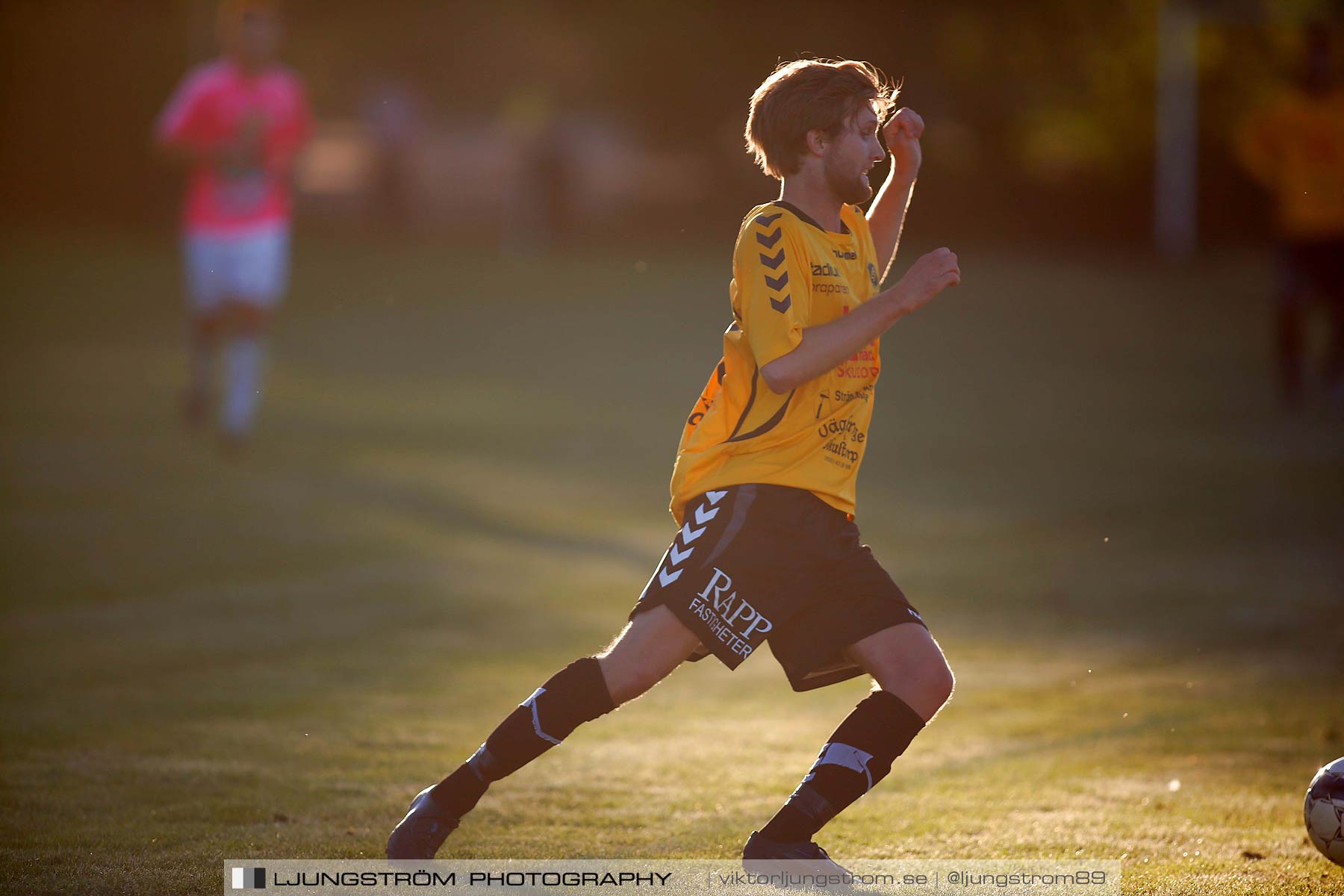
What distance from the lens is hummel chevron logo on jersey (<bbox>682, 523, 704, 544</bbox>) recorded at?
356 cm

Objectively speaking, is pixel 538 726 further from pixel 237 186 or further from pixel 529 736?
pixel 237 186

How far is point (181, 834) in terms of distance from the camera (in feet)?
12.8

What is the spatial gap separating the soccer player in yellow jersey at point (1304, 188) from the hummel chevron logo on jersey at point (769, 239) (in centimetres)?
887

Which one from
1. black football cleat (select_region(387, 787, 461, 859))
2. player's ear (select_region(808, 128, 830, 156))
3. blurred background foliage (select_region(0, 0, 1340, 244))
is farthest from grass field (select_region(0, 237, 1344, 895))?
blurred background foliage (select_region(0, 0, 1340, 244))

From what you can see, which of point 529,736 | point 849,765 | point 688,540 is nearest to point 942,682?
point 849,765

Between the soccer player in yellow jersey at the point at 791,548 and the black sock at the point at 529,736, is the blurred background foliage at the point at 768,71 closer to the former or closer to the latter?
the soccer player in yellow jersey at the point at 791,548

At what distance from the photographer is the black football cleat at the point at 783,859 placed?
346 centimetres

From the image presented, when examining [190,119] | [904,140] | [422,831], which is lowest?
[422,831]

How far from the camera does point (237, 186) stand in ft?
33.6

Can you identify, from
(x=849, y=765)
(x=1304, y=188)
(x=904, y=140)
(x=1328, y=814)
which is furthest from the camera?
(x=1304, y=188)

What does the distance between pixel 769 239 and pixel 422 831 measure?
1508 mm

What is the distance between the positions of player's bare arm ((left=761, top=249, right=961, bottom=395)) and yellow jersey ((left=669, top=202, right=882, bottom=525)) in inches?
1.2

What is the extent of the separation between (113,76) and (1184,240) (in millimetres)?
20055

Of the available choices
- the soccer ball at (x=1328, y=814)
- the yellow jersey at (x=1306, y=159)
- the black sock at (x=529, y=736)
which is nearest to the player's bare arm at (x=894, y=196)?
the black sock at (x=529, y=736)
